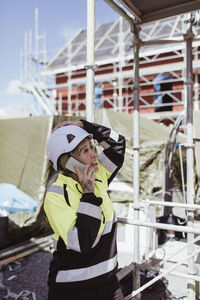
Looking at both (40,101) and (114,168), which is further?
(40,101)

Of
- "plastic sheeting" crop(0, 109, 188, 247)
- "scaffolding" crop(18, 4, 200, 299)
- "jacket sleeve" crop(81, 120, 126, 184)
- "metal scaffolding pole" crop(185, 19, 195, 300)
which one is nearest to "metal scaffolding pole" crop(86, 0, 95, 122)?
"jacket sleeve" crop(81, 120, 126, 184)

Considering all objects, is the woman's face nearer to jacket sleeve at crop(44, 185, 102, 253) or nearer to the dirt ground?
jacket sleeve at crop(44, 185, 102, 253)

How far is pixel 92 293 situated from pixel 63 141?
30.0 inches

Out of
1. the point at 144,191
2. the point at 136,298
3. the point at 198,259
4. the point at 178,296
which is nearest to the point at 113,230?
the point at 136,298

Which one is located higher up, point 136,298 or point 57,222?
point 57,222

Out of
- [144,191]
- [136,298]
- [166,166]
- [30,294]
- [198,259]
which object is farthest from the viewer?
[144,191]

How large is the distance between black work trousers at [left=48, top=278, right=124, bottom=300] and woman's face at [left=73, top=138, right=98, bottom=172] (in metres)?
0.59

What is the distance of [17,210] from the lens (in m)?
4.85

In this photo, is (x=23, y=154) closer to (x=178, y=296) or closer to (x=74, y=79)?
(x=178, y=296)

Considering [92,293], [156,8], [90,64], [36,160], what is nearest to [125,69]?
[36,160]

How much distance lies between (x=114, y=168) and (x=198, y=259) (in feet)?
5.69

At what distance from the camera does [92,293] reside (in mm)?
1349

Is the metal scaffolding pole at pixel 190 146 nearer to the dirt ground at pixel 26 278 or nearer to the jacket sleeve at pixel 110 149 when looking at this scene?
the jacket sleeve at pixel 110 149

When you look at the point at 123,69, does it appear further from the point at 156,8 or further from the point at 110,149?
the point at 110,149
